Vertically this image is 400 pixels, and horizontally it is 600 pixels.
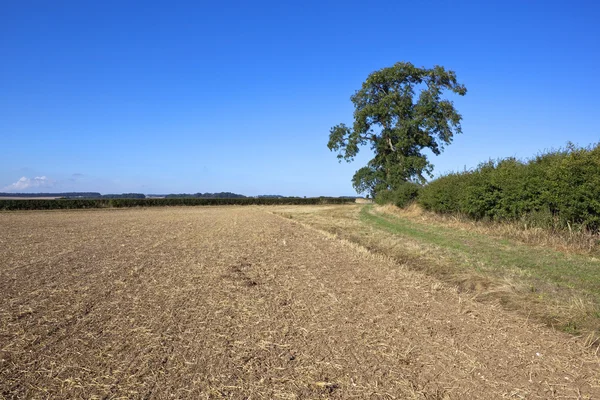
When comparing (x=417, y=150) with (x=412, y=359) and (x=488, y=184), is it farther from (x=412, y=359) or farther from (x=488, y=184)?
(x=412, y=359)

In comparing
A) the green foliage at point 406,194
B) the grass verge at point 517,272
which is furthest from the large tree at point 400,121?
the grass verge at point 517,272

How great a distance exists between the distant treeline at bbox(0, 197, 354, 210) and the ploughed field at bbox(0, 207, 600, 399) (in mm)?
50028

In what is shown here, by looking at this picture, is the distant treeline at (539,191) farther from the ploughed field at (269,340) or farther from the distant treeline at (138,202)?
the distant treeline at (138,202)

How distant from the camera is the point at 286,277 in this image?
9172 mm

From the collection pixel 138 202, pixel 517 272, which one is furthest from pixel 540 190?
pixel 138 202

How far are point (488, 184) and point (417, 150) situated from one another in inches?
1041

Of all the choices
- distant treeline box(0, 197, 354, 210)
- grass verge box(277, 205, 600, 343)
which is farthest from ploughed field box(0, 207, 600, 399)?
distant treeline box(0, 197, 354, 210)

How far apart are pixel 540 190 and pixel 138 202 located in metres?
60.0

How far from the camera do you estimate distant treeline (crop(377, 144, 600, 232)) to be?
13.1 meters

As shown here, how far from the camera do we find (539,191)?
1554 cm

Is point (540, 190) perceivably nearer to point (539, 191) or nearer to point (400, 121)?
point (539, 191)

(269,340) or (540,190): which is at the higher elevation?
(540,190)

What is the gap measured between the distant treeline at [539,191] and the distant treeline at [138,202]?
165ft

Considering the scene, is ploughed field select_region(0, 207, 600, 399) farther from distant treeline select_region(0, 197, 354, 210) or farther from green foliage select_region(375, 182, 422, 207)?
distant treeline select_region(0, 197, 354, 210)
